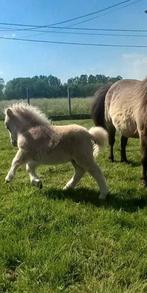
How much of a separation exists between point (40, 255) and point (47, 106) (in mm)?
30052

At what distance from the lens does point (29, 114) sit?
698 cm

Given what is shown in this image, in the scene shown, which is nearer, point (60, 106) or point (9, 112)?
point (9, 112)

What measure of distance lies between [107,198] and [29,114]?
5.55ft

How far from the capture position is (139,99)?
8.11m

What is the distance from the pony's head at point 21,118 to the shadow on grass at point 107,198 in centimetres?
98

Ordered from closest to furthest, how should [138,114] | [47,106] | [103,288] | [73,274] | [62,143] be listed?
[103,288] < [73,274] < [62,143] < [138,114] < [47,106]

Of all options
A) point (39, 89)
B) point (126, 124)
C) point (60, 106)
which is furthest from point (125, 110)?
point (39, 89)

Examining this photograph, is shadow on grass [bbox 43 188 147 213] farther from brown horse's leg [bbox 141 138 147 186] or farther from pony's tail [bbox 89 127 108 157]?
brown horse's leg [bbox 141 138 147 186]

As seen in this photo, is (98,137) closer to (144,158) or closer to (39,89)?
(144,158)

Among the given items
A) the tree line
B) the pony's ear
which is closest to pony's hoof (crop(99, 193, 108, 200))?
the pony's ear

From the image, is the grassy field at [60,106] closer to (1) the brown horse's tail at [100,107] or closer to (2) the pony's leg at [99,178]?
(1) the brown horse's tail at [100,107]

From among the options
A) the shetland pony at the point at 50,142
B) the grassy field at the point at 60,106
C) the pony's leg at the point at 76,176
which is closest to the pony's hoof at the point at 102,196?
the shetland pony at the point at 50,142

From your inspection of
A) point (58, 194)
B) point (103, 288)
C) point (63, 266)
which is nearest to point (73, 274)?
point (63, 266)

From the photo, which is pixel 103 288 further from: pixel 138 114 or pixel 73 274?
pixel 138 114
